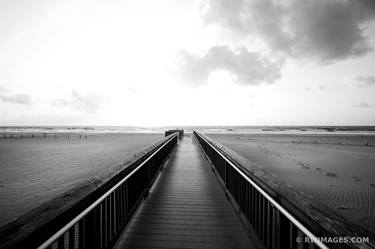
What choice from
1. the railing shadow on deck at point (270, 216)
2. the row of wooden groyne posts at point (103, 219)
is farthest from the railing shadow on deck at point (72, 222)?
the railing shadow on deck at point (270, 216)

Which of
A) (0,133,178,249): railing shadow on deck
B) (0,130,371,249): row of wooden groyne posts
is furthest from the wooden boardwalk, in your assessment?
(0,133,178,249): railing shadow on deck

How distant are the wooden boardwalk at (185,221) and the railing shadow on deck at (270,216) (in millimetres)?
281

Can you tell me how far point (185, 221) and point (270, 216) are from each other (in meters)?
1.73

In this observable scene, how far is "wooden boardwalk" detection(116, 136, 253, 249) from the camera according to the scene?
317 cm

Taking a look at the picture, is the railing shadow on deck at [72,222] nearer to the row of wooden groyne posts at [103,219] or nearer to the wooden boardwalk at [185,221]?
the row of wooden groyne posts at [103,219]

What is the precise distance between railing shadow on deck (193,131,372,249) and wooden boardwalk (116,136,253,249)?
281mm

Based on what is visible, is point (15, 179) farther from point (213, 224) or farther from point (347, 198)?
point (347, 198)

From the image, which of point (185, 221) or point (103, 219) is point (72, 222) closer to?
point (103, 219)

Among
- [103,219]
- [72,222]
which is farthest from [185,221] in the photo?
[72,222]

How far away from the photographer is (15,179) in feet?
31.7

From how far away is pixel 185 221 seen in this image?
387 cm

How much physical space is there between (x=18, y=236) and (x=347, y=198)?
9.69 metres

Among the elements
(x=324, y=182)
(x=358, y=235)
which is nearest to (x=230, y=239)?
(x=358, y=235)

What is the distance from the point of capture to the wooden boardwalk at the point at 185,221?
10.4ft
